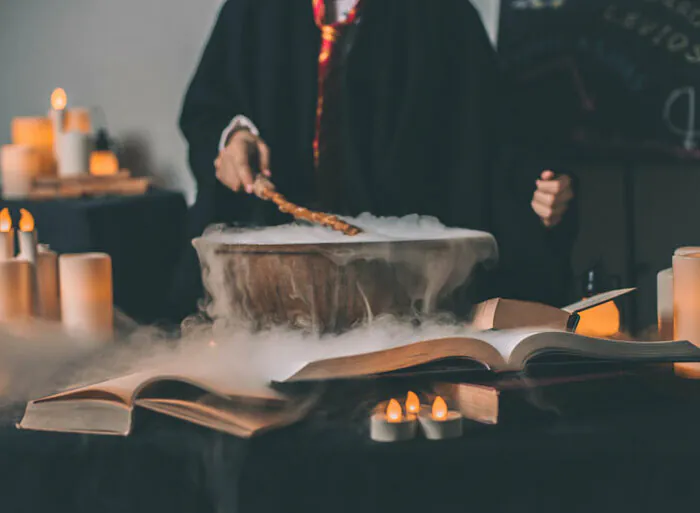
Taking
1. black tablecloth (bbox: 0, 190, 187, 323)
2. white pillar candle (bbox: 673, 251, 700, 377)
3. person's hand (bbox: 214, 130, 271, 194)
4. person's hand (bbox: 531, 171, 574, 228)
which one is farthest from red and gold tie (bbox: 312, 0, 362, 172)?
white pillar candle (bbox: 673, 251, 700, 377)

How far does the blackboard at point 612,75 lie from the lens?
82.0 inches

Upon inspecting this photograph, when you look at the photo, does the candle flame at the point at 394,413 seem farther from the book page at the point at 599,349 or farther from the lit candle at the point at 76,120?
the lit candle at the point at 76,120

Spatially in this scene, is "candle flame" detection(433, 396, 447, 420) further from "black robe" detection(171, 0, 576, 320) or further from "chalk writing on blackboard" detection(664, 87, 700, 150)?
"chalk writing on blackboard" detection(664, 87, 700, 150)

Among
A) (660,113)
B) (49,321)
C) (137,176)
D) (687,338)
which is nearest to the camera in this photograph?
(687,338)

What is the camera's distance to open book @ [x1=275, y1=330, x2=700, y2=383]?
2.21ft

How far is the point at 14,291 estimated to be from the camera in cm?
89

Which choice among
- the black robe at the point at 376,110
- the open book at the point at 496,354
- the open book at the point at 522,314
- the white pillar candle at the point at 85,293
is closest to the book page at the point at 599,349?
the open book at the point at 496,354

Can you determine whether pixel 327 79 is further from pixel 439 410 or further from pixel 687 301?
pixel 439 410

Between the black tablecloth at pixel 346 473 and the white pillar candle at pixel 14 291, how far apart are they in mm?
263

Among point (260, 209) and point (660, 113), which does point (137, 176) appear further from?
point (660, 113)

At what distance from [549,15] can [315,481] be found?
1.77 metres

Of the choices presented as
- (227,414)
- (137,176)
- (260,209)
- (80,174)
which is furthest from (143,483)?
(137,176)

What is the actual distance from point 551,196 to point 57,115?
157 centimetres

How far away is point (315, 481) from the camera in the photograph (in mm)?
612
